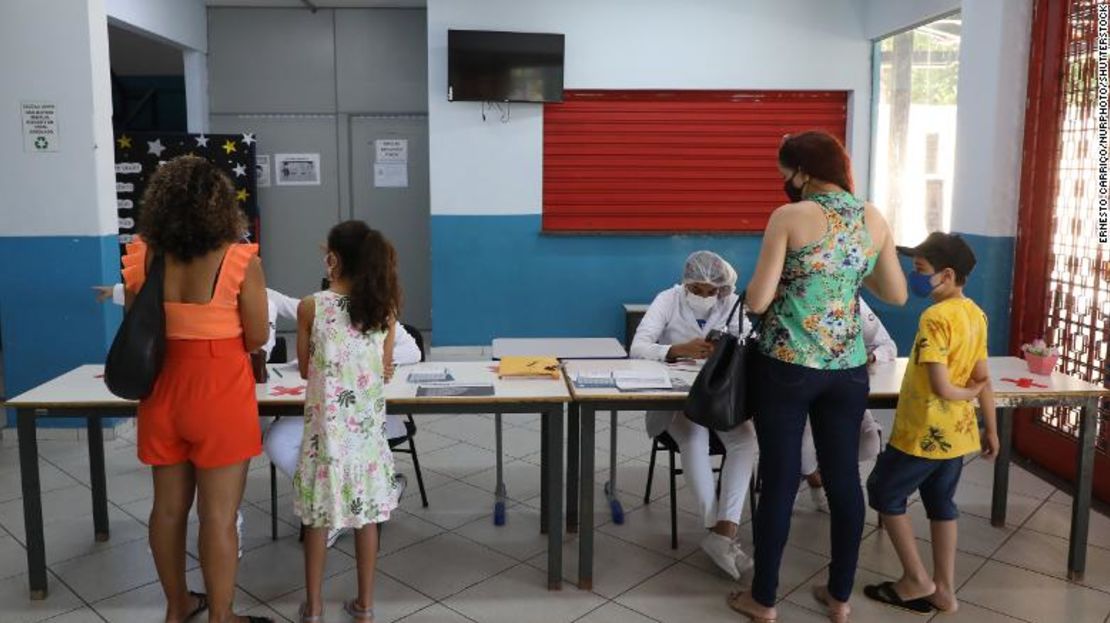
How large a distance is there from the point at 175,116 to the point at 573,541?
288 inches

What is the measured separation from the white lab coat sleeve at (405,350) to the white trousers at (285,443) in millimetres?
338

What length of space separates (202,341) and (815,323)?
167 cm

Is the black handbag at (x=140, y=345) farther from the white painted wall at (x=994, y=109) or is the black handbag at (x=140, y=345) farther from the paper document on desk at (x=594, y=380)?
the white painted wall at (x=994, y=109)

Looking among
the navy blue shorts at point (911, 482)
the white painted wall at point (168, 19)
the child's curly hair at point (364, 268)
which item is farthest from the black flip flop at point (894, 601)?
the white painted wall at point (168, 19)

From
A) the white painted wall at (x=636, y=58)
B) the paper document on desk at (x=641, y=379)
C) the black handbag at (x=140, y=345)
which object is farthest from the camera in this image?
the white painted wall at (x=636, y=58)

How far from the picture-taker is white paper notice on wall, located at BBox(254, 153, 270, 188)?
7.25m

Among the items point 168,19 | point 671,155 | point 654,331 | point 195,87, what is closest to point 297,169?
point 195,87

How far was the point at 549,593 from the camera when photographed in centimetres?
301

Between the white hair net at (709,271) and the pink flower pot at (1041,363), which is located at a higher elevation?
the white hair net at (709,271)

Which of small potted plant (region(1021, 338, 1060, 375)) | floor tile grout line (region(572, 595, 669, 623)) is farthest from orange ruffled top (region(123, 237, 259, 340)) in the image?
small potted plant (region(1021, 338, 1060, 375))

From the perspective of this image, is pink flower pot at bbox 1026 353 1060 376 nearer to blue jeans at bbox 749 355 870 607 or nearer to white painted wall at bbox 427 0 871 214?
blue jeans at bbox 749 355 870 607

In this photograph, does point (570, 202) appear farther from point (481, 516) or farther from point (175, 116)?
point (175, 116)

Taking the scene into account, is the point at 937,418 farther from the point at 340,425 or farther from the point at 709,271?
the point at 340,425

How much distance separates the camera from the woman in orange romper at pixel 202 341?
236cm
